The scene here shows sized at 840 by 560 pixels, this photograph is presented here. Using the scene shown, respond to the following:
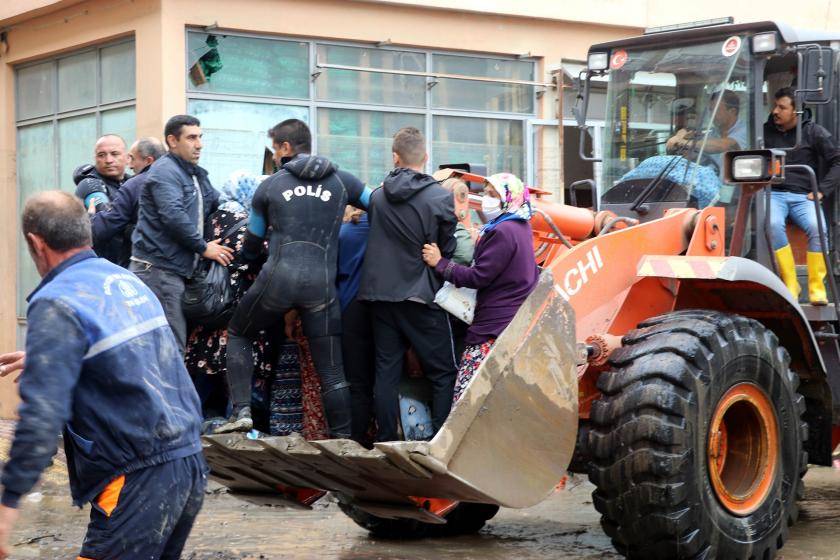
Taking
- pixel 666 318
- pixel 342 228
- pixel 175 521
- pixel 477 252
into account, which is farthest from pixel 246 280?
pixel 175 521

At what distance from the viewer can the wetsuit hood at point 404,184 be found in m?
6.56

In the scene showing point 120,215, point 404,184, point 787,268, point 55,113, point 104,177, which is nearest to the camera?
point 404,184

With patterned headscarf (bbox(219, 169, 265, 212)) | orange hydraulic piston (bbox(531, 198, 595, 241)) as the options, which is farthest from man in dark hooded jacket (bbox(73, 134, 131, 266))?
orange hydraulic piston (bbox(531, 198, 595, 241))

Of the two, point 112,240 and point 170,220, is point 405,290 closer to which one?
point 170,220

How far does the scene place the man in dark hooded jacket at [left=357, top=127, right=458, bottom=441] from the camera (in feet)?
21.3

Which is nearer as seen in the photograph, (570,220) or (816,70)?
(816,70)

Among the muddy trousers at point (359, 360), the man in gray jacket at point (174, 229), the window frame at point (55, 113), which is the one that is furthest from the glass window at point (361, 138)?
the muddy trousers at point (359, 360)

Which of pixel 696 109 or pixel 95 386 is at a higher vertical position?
pixel 696 109

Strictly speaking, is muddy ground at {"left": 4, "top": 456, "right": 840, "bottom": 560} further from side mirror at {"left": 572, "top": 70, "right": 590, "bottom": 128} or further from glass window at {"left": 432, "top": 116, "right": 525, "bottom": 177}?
glass window at {"left": 432, "top": 116, "right": 525, "bottom": 177}

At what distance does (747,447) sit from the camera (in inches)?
271

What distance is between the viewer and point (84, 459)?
432cm

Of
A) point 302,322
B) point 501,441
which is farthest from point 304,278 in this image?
point 501,441

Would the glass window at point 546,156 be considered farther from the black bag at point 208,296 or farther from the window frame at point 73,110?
the black bag at point 208,296

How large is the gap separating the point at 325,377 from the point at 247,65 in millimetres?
7173
